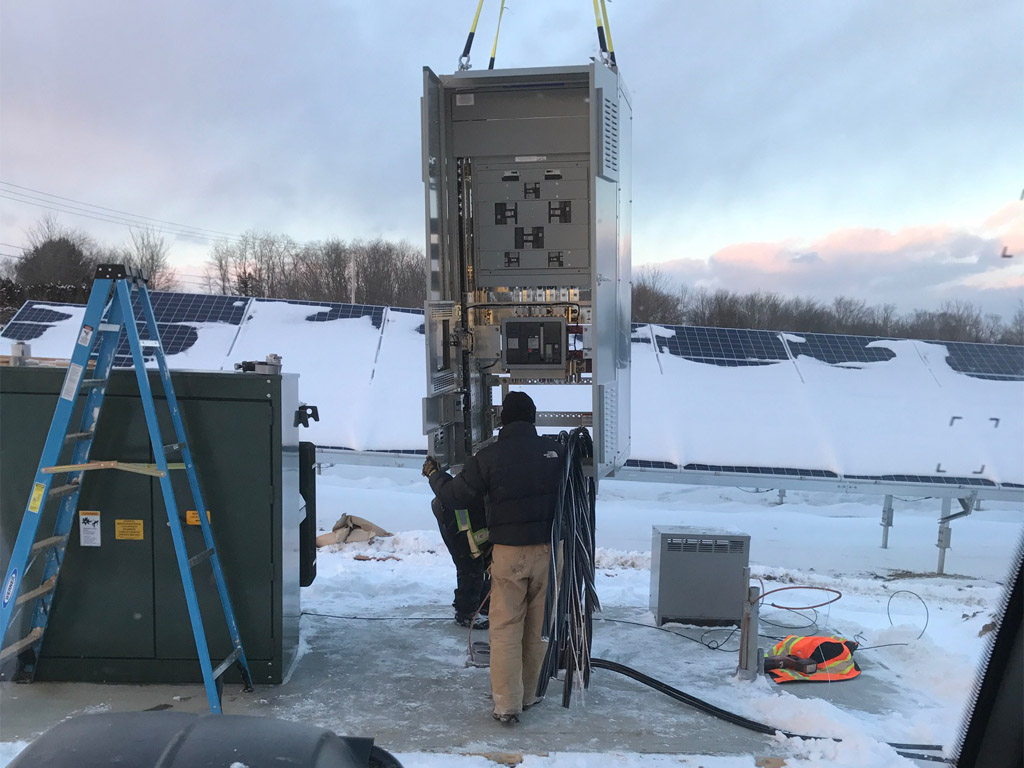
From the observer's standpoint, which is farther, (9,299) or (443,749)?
(9,299)

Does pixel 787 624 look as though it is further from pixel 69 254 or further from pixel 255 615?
pixel 69 254

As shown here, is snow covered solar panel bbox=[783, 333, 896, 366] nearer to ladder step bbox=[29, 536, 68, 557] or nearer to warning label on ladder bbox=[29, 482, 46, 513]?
ladder step bbox=[29, 536, 68, 557]

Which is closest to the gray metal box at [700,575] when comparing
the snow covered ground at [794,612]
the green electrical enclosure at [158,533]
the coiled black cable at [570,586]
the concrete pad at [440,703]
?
the snow covered ground at [794,612]

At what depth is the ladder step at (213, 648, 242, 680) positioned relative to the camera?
12.4 feet

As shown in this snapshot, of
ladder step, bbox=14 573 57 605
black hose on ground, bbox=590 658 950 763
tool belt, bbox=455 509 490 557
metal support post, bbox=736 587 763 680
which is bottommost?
black hose on ground, bbox=590 658 950 763

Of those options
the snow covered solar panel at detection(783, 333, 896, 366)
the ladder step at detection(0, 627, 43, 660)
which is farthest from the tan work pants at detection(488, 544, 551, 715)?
the snow covered solar panel at detection(783, 333, 896, 366)

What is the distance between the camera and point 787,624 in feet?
17.9

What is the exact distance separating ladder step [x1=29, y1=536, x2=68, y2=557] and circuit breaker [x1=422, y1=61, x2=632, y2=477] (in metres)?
2.17

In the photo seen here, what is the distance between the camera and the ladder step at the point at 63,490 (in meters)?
3.74

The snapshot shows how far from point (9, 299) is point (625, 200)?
18875mm

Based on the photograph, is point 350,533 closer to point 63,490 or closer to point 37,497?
point 63,490

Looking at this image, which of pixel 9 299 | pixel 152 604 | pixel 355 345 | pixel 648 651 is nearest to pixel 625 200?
pixel 648 651

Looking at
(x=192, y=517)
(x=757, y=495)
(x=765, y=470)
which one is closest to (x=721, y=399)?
(x=765, y=470)

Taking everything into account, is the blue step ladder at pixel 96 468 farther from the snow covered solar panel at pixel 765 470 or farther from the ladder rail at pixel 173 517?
the snow covered solar panel at pixel 765 470
